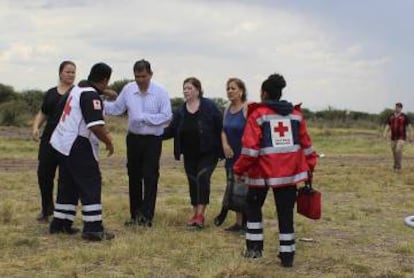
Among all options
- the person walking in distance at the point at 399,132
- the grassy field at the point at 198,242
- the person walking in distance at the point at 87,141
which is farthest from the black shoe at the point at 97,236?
the person walking in distance at the point at 399,132

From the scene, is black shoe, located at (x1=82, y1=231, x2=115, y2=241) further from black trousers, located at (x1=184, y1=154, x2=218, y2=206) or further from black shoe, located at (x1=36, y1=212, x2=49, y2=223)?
black trousers, located at (x1=184, y1=154, x2=218, y2=206)

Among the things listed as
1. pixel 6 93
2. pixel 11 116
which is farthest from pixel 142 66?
pixel 6 93

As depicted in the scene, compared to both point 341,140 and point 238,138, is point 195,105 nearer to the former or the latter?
point 238,138

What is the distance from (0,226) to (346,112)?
68.8m

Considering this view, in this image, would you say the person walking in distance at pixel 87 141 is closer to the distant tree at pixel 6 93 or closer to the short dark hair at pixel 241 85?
the short dark hair at pixel 241 85

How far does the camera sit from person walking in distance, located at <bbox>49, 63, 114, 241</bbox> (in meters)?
8.00

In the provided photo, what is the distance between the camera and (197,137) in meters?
9.16

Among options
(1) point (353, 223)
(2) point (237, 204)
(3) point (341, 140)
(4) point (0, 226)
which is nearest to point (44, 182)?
(4) point (0, 226)

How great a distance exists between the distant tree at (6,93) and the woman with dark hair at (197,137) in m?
44.1

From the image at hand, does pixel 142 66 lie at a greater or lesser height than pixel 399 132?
greater

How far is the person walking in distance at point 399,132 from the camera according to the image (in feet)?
65.8

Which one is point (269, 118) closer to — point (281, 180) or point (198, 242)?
point (281, 180)

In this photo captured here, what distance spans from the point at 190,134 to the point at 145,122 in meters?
0.64

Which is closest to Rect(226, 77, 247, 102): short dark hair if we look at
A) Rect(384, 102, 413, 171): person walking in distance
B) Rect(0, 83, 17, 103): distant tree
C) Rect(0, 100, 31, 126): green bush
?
Rect(384, 102, 413, 171): person walking in distance
